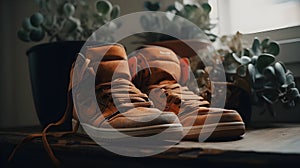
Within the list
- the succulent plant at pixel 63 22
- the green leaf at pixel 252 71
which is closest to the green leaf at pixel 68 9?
the succulent plant at pixel 63 22

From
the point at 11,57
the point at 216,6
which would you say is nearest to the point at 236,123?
the point at 216,6

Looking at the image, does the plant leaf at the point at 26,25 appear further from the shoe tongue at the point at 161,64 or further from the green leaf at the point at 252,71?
the green leaf at the point at 252,71

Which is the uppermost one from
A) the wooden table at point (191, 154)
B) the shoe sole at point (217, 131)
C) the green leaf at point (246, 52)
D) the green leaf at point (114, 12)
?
the green leaf at point (114, 12)

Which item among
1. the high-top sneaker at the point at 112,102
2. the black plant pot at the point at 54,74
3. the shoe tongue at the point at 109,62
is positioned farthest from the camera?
the black plant pot at the point at 54,74

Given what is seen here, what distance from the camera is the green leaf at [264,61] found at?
736 mm

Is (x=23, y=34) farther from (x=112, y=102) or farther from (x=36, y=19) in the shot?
(x=112, y=102)

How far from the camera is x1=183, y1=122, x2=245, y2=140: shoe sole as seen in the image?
521mm

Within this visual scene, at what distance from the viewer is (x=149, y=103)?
57 centimetres

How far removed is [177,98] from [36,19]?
1.45 feet

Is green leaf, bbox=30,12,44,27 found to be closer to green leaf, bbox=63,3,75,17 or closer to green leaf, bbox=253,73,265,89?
green leaf, bbox=63,3,75,17

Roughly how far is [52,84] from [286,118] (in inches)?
22.4

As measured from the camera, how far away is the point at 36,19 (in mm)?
863

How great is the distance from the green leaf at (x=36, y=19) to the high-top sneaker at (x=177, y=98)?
12.1 inches

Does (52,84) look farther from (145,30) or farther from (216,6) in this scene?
(216,6)
